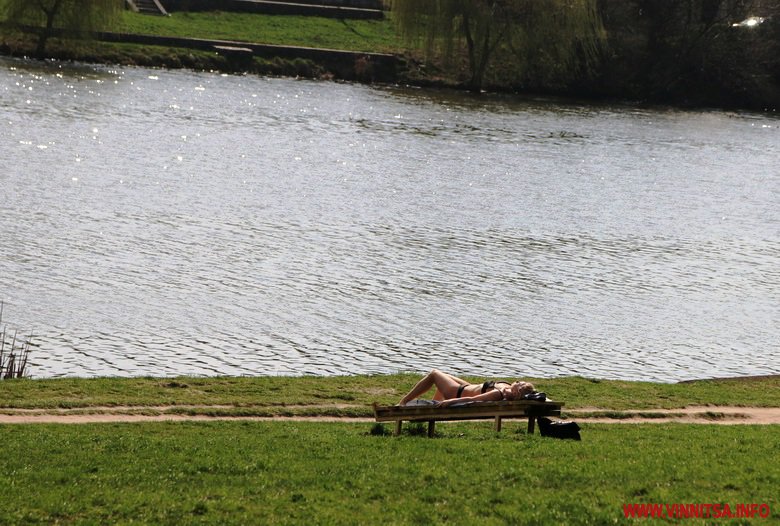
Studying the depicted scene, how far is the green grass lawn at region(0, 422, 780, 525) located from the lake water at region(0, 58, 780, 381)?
6913mm

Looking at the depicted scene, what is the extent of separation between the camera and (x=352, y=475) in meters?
13.2

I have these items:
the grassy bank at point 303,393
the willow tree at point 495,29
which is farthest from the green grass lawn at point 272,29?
the grassy bank at point 303,393

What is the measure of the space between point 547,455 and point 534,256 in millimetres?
21848

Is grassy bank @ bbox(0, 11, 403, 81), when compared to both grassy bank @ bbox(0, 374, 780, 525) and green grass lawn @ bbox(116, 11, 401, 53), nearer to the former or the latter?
green grass lawn @ bbox(116, 11, 401, 53)

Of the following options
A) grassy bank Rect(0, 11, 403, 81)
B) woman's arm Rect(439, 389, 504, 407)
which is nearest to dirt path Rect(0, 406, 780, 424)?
woman's arm Rect(439, 389, 504, 407)

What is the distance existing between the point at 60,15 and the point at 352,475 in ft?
226

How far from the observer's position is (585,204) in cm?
4753

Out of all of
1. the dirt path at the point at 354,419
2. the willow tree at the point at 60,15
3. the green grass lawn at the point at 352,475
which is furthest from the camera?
the willow tree at the point at 60,15

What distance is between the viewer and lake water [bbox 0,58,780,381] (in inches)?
972

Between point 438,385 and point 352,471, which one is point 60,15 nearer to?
point 438,385

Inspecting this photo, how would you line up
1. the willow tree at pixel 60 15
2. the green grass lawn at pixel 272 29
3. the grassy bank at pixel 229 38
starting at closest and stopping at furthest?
the willow tree at pixel 60 15 → the grassy bank at pixel 229 38 → the green grass lawn at pixel 272 29

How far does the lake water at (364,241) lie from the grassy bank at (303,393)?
1934 mm

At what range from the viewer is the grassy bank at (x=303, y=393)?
17.9 meters

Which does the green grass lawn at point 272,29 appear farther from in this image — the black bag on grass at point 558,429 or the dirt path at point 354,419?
the black bag on grass at point 558,429
